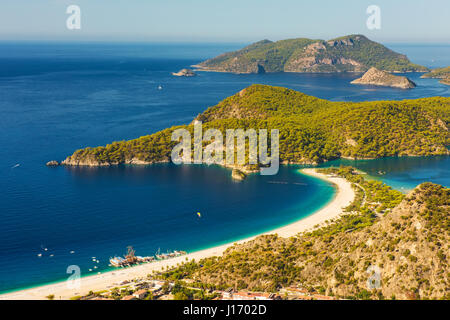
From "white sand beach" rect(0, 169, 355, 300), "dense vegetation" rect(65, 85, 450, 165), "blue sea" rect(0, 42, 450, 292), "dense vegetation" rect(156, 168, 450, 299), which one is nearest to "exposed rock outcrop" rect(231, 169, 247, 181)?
"blue sea" rect(0, 42, 450, 292)

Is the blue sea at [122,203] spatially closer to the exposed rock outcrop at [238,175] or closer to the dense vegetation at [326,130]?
the exposed rock outcrop at [238,175]

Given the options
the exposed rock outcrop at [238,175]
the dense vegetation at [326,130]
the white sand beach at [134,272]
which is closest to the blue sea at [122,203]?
the exposed rock outcrop at [238,175]

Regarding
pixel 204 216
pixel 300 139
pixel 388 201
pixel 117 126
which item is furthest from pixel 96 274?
pixel 117 126

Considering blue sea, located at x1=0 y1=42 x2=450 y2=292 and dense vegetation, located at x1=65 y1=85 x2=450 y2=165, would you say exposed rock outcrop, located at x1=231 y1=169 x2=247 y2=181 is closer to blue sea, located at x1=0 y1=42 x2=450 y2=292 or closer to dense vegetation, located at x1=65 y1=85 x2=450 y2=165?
blue sea, located at x1=0 y1=42 x2=450 y2=292

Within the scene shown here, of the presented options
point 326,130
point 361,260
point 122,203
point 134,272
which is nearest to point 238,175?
point 122,203

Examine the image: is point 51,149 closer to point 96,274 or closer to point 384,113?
point 96,274
